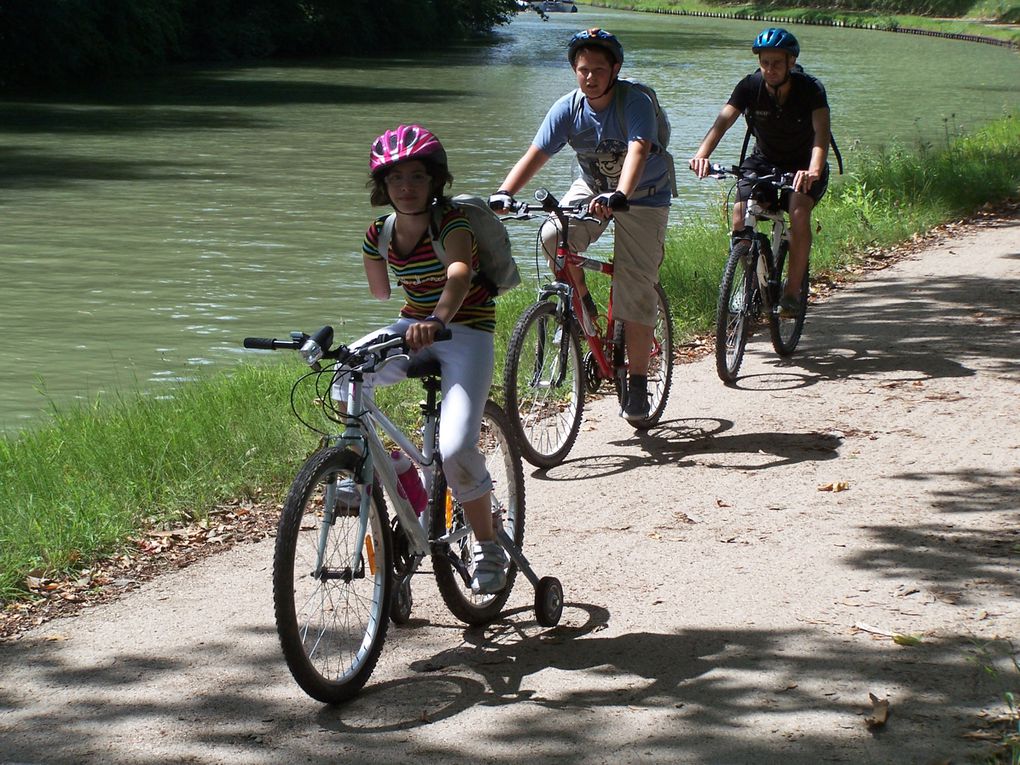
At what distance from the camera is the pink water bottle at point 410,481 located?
473cm

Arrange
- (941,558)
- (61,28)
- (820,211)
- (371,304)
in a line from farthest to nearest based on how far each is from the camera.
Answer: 1. (61,28)
2. (820,211)
3. (371,304)
4. (941,558)

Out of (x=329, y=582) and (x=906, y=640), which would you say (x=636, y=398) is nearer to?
(x=906, y=640)

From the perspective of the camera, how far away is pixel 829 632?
496 centimetres

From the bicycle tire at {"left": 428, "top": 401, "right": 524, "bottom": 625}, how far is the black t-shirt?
3904 millimetres

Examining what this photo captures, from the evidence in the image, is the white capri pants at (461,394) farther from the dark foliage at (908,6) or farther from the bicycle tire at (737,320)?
the dark foliage at (908,6)

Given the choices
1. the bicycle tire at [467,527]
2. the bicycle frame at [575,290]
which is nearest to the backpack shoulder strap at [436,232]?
the bicycle tire at [467,527]

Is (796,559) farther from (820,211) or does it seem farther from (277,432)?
(820,211)

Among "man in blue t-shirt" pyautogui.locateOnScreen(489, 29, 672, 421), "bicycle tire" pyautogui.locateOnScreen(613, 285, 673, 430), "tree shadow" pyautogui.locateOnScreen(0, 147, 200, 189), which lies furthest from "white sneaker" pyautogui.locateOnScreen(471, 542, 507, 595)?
"tree shadow" pyautogui.locateOnScreen(0, 147, 200, 189)

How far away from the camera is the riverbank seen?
75.1 meters

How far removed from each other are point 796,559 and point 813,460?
5.03 feet

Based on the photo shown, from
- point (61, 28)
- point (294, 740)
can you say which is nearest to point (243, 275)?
point (294, 740)

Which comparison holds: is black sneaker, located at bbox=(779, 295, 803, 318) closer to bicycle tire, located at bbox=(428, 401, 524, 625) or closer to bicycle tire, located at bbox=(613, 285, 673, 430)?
bicycle tire, located at bbox=(613, 285, 673, 430)

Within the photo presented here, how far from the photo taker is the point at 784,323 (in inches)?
372

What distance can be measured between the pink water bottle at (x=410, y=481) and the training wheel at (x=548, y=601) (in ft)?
1.82
